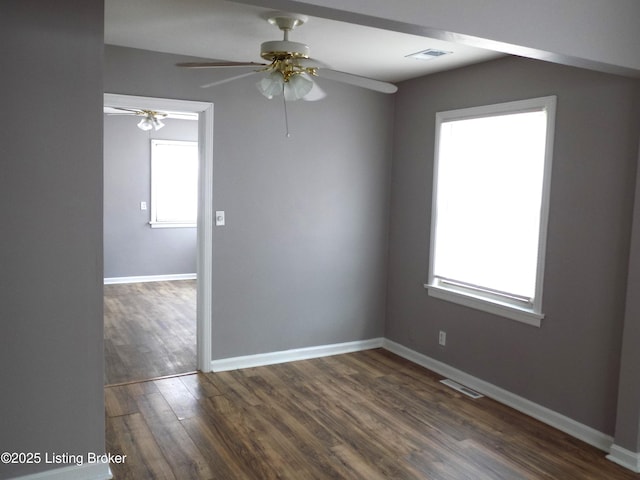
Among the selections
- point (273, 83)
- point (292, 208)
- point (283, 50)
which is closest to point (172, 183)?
point (292, 208)

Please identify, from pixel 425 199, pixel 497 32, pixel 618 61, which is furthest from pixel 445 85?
pixel 497 32

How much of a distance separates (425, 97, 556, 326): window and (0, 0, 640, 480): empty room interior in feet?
0.06

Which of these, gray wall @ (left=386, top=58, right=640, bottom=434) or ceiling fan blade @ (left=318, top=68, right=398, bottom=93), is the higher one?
ceiling fan blade @ (left=318, top=68, right=398, bottom=93)

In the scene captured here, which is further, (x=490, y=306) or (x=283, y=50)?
(x=490, y=306)

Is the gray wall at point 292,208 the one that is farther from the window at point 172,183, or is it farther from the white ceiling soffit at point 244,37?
the window at point 172,183

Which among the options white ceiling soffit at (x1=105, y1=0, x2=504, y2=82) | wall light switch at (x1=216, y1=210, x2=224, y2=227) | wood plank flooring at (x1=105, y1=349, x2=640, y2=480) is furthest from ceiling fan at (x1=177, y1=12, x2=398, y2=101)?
wood plank flooring at (x1=105, y1=349, x2=640, y2=480)

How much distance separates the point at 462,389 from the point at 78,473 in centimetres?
259

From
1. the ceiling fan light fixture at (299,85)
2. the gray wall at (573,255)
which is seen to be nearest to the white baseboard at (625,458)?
the gray wall at (573,255)

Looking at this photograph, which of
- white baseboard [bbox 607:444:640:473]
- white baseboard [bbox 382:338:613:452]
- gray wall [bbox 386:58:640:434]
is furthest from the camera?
white baseboard [bbox 382:338:613:452]

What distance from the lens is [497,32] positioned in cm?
230

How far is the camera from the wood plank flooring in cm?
287

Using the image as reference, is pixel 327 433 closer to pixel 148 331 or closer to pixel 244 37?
pixel 244 37

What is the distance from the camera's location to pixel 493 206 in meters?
3.85

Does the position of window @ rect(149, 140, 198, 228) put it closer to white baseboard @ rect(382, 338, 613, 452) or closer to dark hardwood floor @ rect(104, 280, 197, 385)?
dark hardwood floor @ rect(104, 280, 197, 385)
